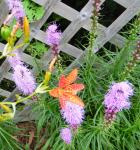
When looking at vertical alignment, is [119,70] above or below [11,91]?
above

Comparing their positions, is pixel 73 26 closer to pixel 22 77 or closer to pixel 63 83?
pixel 22 77

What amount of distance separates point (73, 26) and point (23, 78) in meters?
0.67

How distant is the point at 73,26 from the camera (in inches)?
90.0

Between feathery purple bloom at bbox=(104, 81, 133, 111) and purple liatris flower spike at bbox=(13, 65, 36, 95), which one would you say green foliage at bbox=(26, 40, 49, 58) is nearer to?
purple liatris flower spike at bbox=(13, 65, 36, 95)

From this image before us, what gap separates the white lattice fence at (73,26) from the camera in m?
2.20

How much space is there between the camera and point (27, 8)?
7.47 feet

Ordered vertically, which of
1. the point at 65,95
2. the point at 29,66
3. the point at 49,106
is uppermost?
the point at 29,66

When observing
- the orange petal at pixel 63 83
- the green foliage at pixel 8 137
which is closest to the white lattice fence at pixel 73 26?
the green foliage at pixel 8 137

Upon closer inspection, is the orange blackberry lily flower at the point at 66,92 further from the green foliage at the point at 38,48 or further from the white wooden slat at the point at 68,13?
the green foliage at the point at 38,48

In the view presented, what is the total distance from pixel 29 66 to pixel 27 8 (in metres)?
0.46

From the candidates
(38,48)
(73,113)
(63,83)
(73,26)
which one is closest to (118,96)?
(73,113)

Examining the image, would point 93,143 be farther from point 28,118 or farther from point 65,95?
point 65,95

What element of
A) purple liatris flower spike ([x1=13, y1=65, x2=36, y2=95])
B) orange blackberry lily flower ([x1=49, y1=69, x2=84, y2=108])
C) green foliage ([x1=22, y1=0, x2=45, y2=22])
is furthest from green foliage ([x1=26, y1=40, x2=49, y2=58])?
orange blackberry lily flower ([x1=49, y1=69, x2=84, y2=108])

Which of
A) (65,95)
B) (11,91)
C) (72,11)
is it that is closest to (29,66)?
(11,91)
